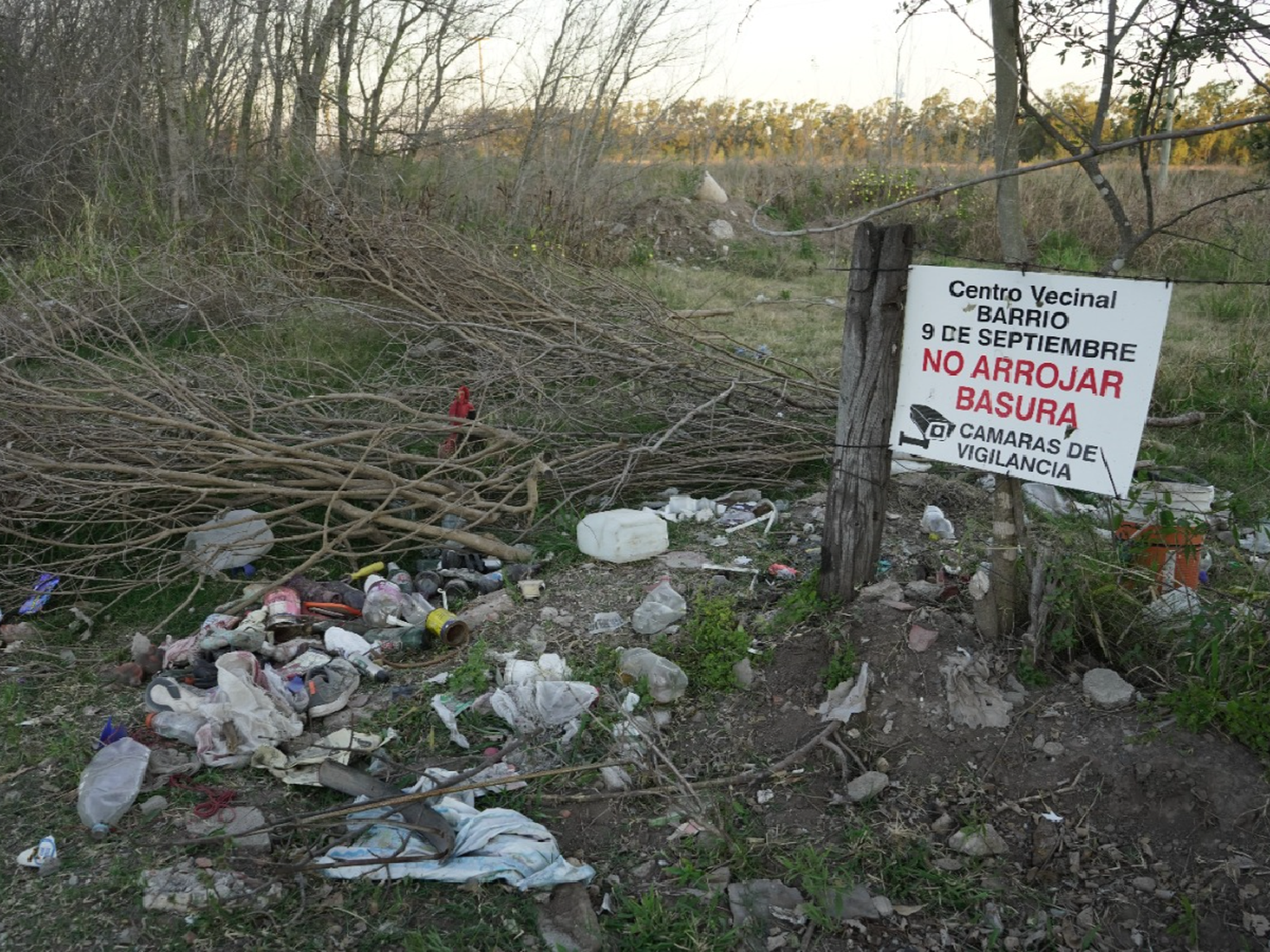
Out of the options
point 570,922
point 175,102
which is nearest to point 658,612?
point 570,922

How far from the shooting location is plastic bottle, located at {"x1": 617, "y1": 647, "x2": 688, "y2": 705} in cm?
328

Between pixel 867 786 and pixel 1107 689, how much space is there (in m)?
0.75

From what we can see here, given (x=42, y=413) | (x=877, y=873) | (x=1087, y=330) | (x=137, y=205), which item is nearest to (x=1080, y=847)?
(x=877, y=873)

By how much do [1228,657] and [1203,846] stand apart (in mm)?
503

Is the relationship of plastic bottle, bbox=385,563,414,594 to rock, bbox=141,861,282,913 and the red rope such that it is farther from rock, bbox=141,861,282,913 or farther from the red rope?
rock, bbox=141,861,282,913

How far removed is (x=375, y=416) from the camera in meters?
5.50

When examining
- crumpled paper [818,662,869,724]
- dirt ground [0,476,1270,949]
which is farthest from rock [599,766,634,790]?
crumpled paper [818,662,869,724]

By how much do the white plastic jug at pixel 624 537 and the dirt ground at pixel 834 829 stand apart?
977 mm

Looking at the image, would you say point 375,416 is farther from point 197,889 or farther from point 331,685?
point 197,889

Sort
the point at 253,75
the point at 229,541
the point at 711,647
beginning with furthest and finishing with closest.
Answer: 1. the point at 253,75
2. the point at 229,541
3. the point at 711,647

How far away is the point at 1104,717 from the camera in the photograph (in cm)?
283

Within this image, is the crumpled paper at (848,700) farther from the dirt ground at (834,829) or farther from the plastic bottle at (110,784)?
the plastic bottle at (110,784)

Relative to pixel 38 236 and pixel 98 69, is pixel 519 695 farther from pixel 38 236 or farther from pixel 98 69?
pixel 98 69

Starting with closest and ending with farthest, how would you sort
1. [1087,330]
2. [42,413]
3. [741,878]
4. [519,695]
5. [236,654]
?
[741,878], [1087,330], [519,695], [236,654], [42,413]
